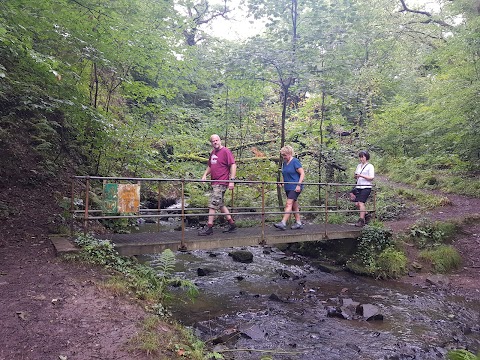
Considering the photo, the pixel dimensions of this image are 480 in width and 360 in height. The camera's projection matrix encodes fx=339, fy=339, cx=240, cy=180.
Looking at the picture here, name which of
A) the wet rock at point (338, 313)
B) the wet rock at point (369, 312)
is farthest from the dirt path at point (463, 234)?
the wet rock at point (338, 313)

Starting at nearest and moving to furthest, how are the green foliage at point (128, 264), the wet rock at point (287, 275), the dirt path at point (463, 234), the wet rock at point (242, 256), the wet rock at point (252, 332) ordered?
the green foliage at point (128, 264) → the wet rock at point (252, 332) → the dirt path at point (463, 234) → the wet rock at point (287, 275) → the wet rock at point (242, 256)

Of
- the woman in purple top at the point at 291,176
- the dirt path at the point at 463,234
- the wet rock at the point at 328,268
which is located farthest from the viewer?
the wet rock at the point at 328,268

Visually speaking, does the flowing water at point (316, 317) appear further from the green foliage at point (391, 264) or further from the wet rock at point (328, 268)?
the green foliage at point (391, 264)

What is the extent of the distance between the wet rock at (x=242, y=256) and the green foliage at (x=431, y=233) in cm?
492

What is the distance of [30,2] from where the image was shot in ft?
22.0

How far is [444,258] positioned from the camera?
9.05 meters

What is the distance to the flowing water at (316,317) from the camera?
5.42m

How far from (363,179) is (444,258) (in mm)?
2929

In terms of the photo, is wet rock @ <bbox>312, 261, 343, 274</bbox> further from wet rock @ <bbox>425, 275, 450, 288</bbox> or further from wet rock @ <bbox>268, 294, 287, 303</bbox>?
wet rock @ <bbox>268, 294, 287, 303</bbox>

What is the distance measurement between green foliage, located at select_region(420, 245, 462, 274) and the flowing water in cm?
109

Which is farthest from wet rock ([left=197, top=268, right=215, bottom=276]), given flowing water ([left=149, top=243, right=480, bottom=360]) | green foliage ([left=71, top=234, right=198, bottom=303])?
green foliage ([left=71, top=234, right=198, bottom=303])

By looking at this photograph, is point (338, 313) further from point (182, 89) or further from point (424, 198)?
point (182, 89)

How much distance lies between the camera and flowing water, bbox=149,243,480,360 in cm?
542

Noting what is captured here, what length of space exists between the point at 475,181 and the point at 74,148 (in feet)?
48.5
